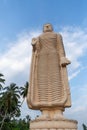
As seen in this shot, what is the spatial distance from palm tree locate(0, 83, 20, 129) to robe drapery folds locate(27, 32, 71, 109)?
25.9m

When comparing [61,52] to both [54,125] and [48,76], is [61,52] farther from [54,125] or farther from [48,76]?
[54,125]

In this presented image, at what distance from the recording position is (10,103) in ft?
125

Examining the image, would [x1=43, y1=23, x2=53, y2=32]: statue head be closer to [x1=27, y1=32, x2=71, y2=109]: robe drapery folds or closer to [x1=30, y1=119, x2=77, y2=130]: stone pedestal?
[x1=27, y1=32, x2=71, y2=109]: robe drapery folds

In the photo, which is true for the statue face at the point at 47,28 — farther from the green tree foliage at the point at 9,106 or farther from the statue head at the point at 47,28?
the green tree foliage at the point at 9,106

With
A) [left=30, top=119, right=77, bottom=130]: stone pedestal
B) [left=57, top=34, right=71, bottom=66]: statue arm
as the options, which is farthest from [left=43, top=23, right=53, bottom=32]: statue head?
[left=30, top=119, right=77, bottom=130]: stone pedestal

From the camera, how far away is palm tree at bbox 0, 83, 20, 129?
125ft

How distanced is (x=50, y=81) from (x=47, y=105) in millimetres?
1141

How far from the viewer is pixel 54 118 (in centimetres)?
1107

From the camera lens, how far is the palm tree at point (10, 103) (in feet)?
125

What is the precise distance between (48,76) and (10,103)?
Answer: 26.8 m

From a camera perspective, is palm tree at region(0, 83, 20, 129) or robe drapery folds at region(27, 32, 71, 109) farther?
palm tree at region(0, 83, 20, 129)

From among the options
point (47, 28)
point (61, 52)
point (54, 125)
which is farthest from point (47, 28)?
point (54, 125)

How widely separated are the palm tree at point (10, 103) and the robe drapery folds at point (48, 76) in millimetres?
25857

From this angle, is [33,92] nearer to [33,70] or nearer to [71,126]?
[33,70]
